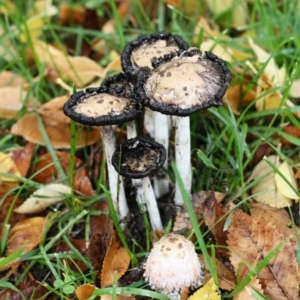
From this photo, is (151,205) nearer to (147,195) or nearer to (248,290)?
(147,195)

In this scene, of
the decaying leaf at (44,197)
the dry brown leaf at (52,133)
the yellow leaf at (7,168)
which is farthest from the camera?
the dry brown leaf at (52,133)

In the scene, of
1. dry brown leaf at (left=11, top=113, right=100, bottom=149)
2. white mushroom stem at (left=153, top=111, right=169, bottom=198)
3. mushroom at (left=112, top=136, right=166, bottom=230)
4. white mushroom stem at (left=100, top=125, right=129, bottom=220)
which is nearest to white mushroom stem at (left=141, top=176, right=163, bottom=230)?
mushroom at (left=112, top=136, right=166, bottom=230)

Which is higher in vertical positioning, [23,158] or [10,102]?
[10,102]

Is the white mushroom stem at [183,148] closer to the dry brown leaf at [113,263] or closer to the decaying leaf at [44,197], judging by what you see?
the dry brown leaf at [113,263]

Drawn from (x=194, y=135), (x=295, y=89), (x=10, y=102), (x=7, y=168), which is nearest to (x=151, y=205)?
(x=194, y=135)

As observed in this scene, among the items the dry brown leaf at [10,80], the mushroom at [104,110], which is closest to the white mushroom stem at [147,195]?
the mushroom at [104,110]

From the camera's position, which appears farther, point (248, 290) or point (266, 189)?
point (266, 189)

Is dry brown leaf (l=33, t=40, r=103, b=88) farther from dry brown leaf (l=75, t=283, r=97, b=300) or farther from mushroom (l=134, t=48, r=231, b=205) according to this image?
dry brown leaf (l=75, t=283, r=97, b=300)
